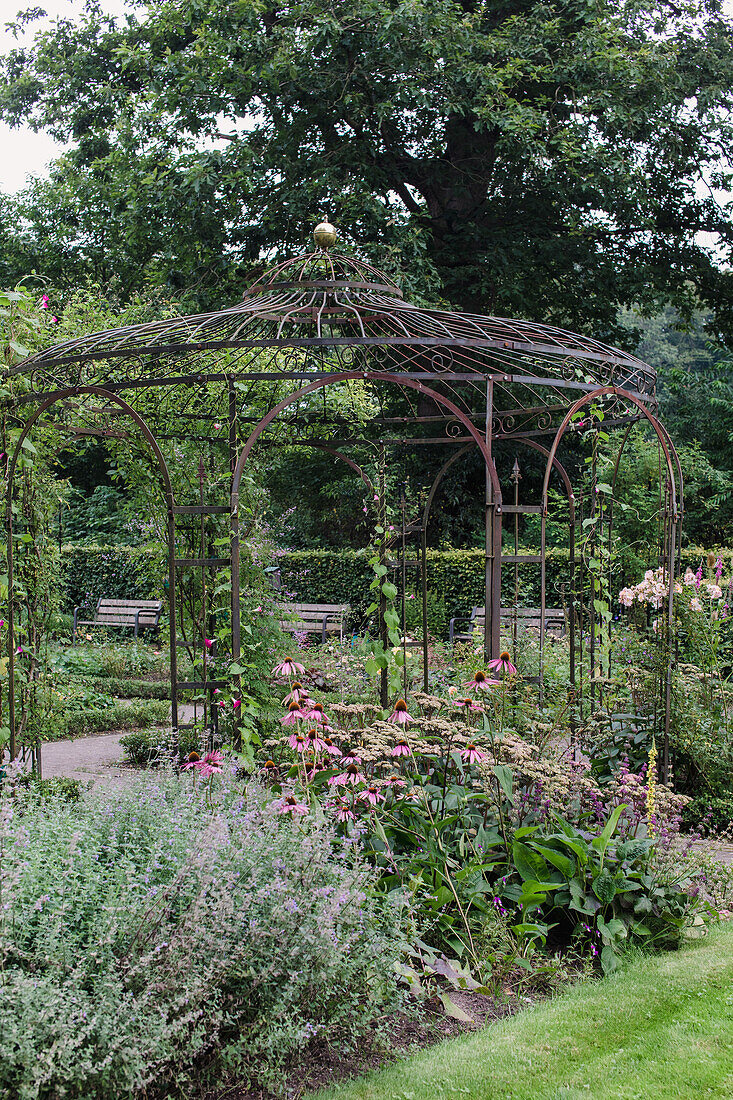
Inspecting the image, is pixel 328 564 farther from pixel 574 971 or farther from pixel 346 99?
pixel 574 971

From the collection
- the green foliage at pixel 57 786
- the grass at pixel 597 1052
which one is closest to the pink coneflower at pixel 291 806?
the grass at pixel 597 1052

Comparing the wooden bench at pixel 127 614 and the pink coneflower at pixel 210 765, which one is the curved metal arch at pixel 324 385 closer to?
the pink coneflower at pixel 210 765

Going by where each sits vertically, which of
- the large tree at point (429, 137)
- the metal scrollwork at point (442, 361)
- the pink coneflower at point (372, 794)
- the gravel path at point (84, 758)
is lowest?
the gravel path at point (84, 758)

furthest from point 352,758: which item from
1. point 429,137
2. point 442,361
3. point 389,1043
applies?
point 429,137

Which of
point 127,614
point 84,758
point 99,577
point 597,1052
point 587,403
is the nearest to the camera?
point 597,1052

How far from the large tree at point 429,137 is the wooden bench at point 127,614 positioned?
4501mm

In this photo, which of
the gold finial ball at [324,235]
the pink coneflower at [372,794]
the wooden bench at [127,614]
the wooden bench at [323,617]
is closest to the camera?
the pink coneflower at [372,794]

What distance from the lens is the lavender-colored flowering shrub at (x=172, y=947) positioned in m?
2.06

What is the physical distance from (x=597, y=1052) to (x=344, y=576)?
33.4ft

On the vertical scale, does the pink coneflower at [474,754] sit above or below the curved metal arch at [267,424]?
below

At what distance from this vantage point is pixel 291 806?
2986mm

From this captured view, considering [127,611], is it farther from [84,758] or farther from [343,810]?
[343,810]

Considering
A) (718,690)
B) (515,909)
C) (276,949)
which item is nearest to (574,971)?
(515,909)

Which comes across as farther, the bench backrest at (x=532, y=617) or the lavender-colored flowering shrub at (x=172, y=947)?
the bench backrest at (x=532, y=617)
